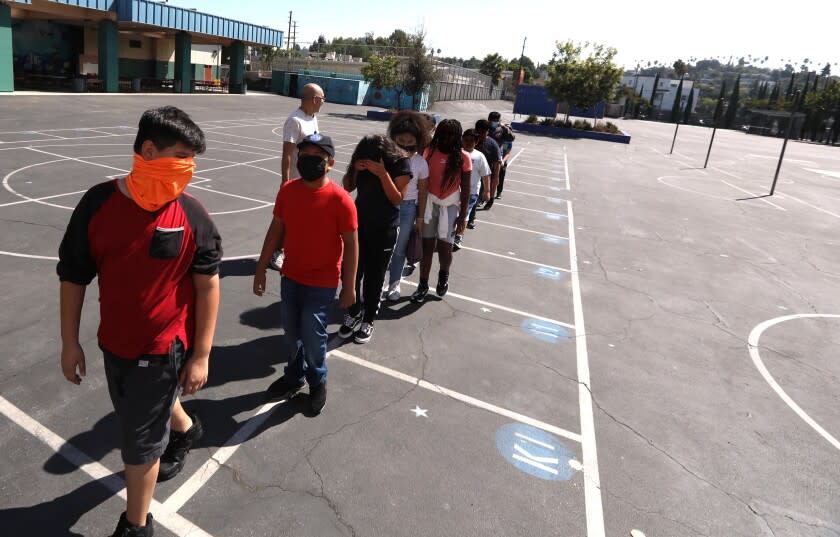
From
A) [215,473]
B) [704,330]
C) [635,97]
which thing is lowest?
[215,473]

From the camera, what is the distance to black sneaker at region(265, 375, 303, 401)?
13.2 ft

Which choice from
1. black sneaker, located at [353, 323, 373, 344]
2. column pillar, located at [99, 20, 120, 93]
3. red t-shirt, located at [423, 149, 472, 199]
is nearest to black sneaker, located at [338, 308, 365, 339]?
black sneaker, located at [353, 323, 373, 344]

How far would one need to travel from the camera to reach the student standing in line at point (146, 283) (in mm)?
2117

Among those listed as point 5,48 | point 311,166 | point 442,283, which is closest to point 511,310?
point 442,283

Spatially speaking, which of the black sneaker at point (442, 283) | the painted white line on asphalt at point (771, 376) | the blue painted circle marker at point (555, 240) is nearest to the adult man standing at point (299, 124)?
the black sneaker at point (442, 283)

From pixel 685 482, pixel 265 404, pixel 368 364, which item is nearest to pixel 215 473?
pixel 265 404

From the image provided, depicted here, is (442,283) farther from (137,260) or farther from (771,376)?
(137,260)

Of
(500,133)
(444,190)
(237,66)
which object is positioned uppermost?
(237,66)

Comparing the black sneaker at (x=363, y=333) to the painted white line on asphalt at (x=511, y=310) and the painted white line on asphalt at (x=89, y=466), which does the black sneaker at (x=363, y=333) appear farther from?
the painted white line on asphalt at (x=89, y=466)

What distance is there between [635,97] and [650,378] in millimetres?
90811

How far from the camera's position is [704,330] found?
615 centimetres

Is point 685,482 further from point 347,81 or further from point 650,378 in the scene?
point 347,81

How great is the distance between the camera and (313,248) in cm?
351

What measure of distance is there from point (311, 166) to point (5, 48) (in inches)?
1214
